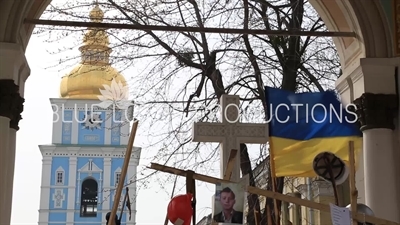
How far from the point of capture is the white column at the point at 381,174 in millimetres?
8289

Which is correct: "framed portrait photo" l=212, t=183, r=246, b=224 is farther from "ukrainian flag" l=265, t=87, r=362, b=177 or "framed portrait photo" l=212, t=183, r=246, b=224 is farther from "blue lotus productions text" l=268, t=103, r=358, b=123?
"blue lotus productions text" l=268, t=103, r=358, b=123

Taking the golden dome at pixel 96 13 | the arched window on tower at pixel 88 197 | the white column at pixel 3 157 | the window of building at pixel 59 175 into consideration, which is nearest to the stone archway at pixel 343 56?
the white column at pixel 3 157

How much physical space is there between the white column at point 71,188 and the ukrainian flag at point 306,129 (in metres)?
35.3

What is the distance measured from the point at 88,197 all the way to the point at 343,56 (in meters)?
37.1

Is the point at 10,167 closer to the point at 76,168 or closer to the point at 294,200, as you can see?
the point at 294,200

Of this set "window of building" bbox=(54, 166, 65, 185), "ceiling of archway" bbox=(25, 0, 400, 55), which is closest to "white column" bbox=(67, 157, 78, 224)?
"window of building" bbox=(54, 166, 65, 185)

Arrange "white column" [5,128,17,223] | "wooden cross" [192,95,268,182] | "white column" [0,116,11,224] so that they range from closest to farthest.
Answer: "white column" [0,116,11,224]
"white column" [5,128,17,223]
"wooden cross" [192,95,268,182]

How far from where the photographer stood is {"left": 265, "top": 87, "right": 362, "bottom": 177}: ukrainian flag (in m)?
8.80

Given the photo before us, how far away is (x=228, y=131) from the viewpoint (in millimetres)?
8477

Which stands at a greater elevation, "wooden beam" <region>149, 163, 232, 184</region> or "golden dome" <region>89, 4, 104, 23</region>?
"golden dome" <region>89, 4, 104, 23</region>

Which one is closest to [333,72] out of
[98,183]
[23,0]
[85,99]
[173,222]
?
[23,0]

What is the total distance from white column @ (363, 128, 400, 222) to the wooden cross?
1015mm

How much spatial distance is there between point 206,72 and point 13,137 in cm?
473

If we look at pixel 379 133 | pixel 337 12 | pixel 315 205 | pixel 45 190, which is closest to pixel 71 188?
pixel 45 190
